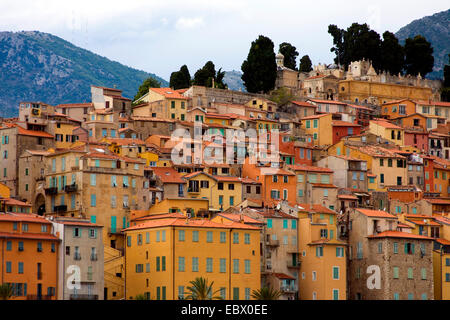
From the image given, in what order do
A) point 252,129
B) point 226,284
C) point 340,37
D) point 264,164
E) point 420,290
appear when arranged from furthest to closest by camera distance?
point 340,37 → point 252,129 → point 264,164 → point 420,290 → point 226,284

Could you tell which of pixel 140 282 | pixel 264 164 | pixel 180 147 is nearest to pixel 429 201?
pixel 264 164

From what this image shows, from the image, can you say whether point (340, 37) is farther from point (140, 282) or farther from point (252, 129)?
point (140, 282)

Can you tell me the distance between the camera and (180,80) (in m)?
140

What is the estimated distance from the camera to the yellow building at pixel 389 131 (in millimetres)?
125500

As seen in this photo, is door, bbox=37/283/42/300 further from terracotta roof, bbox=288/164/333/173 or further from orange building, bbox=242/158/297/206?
terracotta roof, bbox=288/164/333/173

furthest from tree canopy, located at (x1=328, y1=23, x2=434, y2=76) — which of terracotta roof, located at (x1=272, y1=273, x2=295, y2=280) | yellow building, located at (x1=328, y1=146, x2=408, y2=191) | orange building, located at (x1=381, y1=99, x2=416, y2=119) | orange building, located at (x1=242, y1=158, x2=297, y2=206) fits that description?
terracotta roof, located at (x1=272, y1=273, x2=295, y2=280)

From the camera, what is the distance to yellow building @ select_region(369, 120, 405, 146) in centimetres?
12550

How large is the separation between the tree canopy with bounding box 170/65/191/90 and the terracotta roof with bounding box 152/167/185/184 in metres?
34.6

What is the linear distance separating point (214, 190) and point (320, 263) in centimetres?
1484

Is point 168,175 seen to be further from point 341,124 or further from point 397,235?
point 341,124

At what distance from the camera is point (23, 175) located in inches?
3976

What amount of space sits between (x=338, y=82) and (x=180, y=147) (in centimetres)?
3932

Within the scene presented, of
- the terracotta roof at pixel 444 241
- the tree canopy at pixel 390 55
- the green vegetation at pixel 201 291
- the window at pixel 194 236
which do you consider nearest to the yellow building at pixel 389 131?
the terracotta roof at pixel 444 241

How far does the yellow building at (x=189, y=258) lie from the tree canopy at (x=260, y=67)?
158 ft
